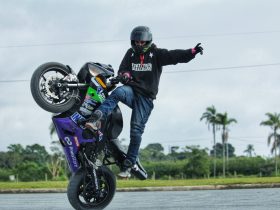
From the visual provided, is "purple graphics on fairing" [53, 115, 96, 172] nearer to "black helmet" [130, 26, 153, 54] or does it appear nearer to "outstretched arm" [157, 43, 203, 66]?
"black helmet" [130, 26, 153, 54]

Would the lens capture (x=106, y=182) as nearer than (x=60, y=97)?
No

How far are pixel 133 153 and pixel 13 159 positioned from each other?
415 ft

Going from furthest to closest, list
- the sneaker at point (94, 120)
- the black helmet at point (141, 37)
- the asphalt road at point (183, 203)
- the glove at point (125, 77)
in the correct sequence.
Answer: the asphalt road at point (183, 203), the black helmet at point (141, 37), the glove at point (125, 77), the sneaker at point (94, 120)

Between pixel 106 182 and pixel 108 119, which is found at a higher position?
pixel 108 119

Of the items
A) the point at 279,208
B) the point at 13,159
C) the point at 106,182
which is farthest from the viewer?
the point at 13,159

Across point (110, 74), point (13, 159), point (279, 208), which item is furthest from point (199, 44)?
point (13, 159)

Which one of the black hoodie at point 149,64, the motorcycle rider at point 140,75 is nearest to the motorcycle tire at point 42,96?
the motorcycle rider at point 140,75

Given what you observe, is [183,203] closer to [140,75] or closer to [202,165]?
[140,75]

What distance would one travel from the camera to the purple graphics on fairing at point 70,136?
8.31 m

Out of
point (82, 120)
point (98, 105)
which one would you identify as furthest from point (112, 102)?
point (82, 120)

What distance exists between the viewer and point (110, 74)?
8633mm

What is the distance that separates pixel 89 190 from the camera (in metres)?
8.79

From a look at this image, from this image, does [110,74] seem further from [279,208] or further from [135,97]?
[279,208]

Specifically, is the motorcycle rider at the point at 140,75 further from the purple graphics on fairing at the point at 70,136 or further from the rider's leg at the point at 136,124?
the purple graphics on fairing at the point at 70,136
